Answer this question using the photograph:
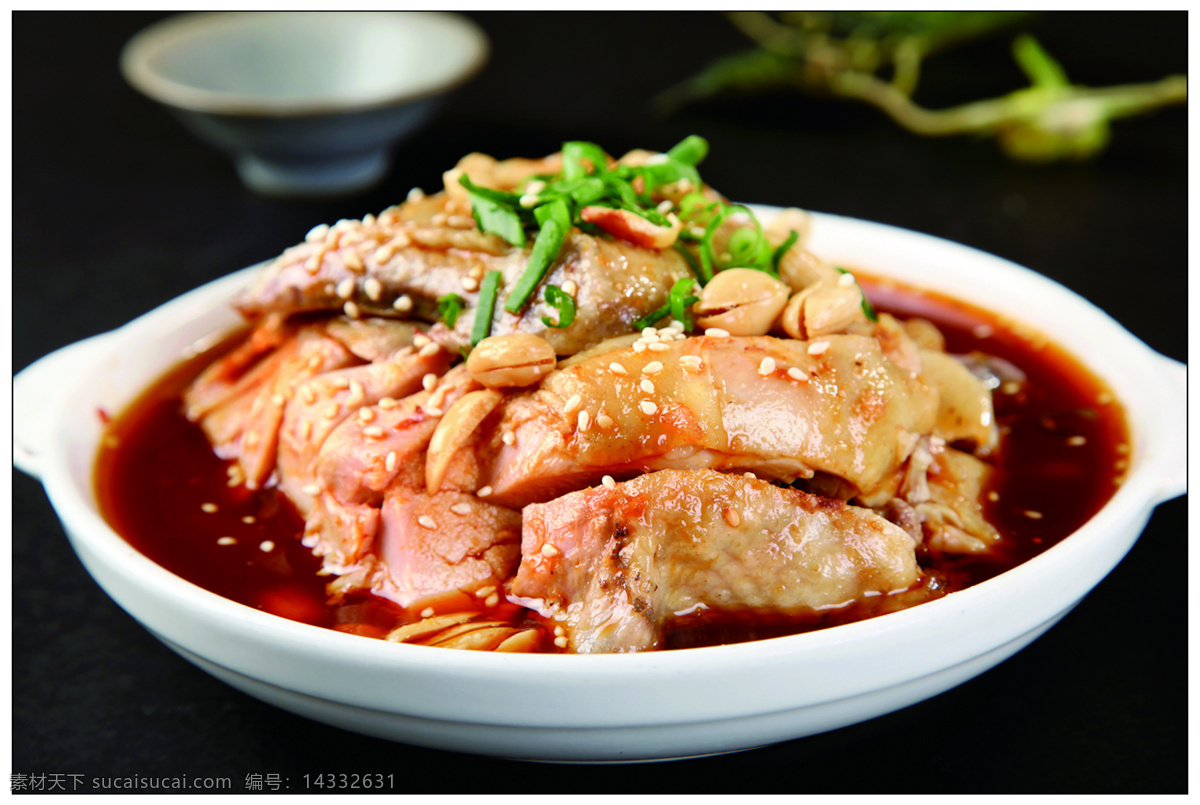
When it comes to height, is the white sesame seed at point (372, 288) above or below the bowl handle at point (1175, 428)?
above

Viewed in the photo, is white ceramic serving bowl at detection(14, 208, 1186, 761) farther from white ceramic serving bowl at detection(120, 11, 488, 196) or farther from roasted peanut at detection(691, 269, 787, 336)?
white ceramic serving bowl at detection(120, 11, 488, 196)

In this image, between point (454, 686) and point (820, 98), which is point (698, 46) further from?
point (454, 686)

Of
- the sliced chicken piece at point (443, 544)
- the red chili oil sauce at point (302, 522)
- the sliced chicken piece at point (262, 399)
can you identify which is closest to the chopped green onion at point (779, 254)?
the red chili oil sauce at point (302, 522)

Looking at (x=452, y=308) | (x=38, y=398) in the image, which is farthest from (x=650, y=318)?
(x=38, y=398)

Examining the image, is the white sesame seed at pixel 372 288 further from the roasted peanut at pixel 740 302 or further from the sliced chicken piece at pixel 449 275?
the roasted peanut at pixel 740 302

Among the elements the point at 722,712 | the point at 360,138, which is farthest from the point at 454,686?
the point at 360,138

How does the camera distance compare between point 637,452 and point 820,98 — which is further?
point 820,98

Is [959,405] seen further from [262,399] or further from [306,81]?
[306,81]
